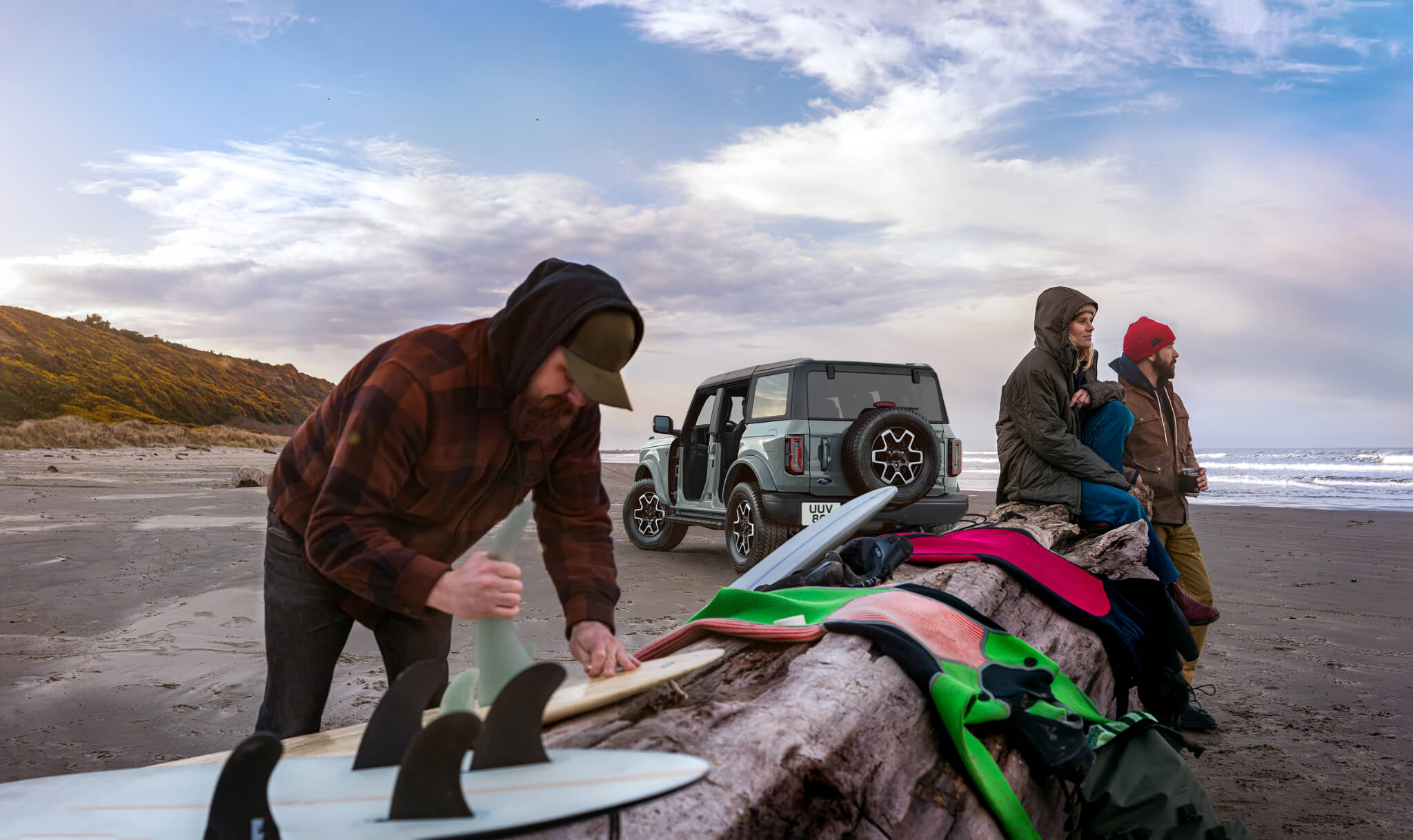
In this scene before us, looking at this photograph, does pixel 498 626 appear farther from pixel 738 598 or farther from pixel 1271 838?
pixel 1271 838

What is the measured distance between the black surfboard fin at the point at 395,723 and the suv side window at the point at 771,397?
243 inches

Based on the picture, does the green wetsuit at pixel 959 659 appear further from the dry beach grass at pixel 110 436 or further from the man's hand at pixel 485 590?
the dry beach grass at pixel 110 436

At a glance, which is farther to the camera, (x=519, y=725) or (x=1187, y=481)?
(x=1187, y=481)

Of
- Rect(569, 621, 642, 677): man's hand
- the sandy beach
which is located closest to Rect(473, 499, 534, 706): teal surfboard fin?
Rect(569, 621, 642, 677): man's hand

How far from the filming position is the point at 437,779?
126cm

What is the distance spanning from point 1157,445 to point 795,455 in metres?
3.25

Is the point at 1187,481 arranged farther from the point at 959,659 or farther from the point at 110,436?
the point at 110,436

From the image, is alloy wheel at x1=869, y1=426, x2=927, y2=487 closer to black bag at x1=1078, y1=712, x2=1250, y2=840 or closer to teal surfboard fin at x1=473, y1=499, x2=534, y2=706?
black bag at x1=1078, y1=712, x2=1250, y2=840

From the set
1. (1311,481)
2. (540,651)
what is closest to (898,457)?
(540,651)

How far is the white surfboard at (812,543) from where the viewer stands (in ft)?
10.9

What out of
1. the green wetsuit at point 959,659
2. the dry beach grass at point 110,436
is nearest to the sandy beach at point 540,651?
the green wetsuit at point 959,659

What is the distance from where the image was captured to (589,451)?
226 cm

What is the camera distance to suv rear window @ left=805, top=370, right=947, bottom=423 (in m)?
7.66

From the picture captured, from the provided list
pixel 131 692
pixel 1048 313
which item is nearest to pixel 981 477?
pixel 1048 313
